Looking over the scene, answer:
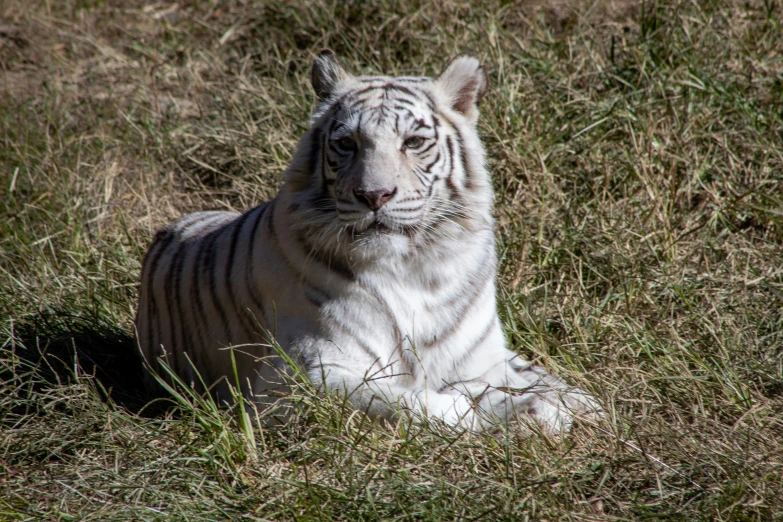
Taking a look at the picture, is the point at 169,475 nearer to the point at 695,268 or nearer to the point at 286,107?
the point at 695,268

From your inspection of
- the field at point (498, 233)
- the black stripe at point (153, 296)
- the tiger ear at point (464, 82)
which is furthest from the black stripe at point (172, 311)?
the tiger ear at point (464, 82)

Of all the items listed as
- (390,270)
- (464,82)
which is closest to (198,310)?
(390,270)

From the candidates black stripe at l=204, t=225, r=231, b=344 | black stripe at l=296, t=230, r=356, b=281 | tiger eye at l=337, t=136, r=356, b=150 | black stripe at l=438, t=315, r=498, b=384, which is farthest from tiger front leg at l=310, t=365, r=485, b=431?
tiger eye at l=337, t=136, r=356, b=150

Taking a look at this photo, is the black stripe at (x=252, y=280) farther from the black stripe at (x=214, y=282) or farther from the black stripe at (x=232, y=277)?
the black stripe at (x=214, y=282)

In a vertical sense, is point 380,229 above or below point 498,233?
above

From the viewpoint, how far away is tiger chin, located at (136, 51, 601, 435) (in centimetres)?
288

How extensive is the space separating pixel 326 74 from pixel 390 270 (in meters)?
0.82

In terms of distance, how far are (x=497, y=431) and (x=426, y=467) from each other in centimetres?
33

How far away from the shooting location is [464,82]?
3266 mm

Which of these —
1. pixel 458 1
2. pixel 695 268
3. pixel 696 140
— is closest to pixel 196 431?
pixel 695 268

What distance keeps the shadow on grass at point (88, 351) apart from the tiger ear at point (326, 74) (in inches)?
53.3

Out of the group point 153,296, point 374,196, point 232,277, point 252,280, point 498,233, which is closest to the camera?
point 374,196

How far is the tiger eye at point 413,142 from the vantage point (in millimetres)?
3027

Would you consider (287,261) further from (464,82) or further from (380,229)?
(464,82)
